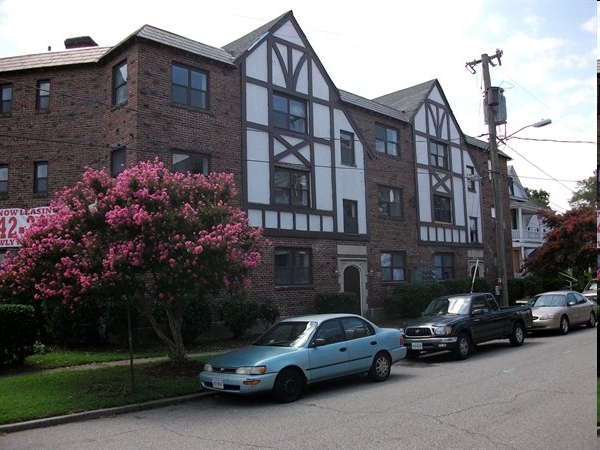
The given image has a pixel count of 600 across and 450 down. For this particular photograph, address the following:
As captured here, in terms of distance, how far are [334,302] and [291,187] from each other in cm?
463

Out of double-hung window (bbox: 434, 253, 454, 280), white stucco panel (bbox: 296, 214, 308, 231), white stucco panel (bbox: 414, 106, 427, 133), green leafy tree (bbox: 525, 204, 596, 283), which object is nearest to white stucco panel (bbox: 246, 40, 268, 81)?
white stucco panel (bbox: 296, 214, 308, 231)

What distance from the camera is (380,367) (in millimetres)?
11055

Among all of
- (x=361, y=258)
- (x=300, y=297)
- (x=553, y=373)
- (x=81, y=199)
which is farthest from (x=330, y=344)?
(x=361, y=258)

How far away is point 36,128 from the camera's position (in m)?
19.1

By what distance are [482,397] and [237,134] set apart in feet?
43.6

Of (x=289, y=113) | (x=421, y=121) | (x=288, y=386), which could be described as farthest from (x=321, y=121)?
(x=288, y=386)

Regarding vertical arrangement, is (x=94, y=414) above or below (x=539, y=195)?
below

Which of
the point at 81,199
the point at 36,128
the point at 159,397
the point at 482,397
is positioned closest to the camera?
the point at 482,397

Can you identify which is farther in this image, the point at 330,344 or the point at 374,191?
the point at 374,191

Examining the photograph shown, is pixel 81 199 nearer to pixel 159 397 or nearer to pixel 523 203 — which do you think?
pixel 159 397

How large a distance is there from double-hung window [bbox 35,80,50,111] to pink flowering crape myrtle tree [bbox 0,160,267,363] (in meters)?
9.63

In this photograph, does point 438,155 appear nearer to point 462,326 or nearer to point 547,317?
point 547,317

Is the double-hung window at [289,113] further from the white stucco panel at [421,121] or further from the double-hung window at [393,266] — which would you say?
the white stucco panel at [421,121]

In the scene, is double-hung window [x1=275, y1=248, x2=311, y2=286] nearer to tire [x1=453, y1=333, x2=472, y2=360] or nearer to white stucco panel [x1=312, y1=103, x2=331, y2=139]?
white stucco panel [x1=312, y1=103, x2=331, y2=139]
